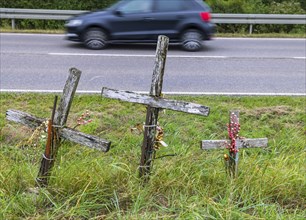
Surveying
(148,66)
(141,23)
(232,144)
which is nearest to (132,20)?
(141,23)

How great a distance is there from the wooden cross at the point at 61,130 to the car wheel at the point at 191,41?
30.9 ft

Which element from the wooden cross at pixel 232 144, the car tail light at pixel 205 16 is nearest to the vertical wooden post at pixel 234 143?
the wooden cross at pixel 232 144

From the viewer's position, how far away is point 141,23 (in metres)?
12.3

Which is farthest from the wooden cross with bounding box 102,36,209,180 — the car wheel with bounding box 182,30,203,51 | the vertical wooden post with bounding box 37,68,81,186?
the car wheel with bounding box 182,30,203,51

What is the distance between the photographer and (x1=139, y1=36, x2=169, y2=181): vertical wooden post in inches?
138

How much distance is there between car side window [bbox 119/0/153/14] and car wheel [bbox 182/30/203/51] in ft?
4.27

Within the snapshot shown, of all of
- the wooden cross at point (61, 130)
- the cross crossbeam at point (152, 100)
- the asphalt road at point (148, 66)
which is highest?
the asphalt road at point (148, 66)

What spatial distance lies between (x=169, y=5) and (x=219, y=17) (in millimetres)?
4602

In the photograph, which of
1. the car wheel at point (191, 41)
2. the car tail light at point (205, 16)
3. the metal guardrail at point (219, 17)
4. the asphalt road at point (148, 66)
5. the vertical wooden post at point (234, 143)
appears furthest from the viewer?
the metal guardrail at point (219, 17)

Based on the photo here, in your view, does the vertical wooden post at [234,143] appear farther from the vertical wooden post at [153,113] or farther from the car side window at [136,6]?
the car side window at [136,6]

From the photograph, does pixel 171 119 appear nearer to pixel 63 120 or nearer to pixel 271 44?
pixel 63 120

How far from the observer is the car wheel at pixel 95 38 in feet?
40.0

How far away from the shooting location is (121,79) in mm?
8883

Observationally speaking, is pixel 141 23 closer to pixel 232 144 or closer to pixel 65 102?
pixel 232 144
